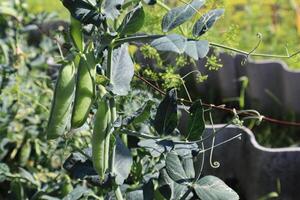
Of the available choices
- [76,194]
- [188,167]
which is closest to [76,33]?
[188,167]

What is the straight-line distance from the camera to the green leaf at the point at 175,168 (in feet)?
2.93

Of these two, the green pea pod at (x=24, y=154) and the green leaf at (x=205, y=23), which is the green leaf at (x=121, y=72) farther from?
the green pea pod at (x=24, y=154)

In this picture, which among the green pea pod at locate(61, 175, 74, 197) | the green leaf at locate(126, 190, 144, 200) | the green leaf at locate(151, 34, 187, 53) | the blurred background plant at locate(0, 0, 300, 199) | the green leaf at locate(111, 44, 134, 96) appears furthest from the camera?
the green pea pod at locate(61, 175, 74, 197)

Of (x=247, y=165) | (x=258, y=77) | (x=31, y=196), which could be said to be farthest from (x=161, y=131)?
(x=258, y=77)

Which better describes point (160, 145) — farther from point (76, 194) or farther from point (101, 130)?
point (76, 194)

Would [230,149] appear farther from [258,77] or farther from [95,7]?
[95,7]

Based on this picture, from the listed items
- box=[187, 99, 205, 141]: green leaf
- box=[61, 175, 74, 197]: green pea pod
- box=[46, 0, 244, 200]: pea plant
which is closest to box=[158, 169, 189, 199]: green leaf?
box=[46, 0, 244, 200]: pea plant

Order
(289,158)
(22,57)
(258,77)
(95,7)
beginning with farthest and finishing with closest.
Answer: (258,77) → (22,57) → (289,158) → (95,7)

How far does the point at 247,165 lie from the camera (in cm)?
169

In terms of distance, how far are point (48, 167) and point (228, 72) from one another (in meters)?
1.05

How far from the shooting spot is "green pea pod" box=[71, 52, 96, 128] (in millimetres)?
792

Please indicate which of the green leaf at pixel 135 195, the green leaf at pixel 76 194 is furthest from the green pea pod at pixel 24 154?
the green leaf at pixel 135 195

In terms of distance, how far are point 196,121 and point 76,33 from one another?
0.69 ft

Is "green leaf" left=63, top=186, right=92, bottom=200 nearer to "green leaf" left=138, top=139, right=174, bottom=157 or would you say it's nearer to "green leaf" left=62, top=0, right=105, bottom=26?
"green leaf" left=138, top=139, right=174, bottom=157
